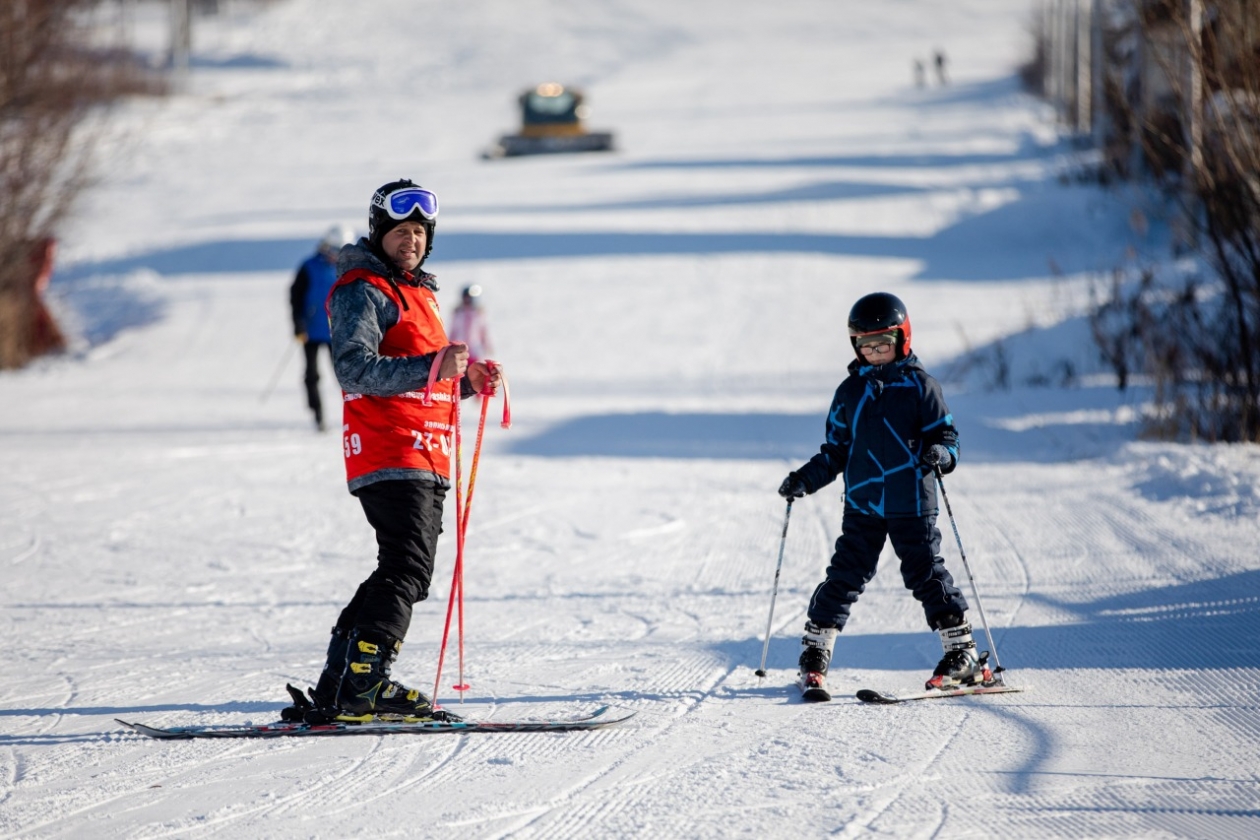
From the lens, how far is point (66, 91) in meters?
19.9

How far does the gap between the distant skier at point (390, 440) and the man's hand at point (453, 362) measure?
14cm

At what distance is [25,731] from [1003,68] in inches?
2408

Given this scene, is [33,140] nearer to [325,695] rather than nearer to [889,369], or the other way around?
[325,695]

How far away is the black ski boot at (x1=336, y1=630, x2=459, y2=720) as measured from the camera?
189 inches

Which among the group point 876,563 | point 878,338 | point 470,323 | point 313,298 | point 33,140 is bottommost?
point 876,563

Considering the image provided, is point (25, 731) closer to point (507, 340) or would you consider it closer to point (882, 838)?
point (882, 838)

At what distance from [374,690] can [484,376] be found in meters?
1.24

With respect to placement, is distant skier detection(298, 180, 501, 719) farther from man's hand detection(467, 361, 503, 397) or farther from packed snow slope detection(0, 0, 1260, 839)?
packed snow slope detection(0, 0, 1260, 839)

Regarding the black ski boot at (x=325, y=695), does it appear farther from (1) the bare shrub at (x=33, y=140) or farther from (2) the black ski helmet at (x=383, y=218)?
(1) the bare shrub at (x=33, y=140)

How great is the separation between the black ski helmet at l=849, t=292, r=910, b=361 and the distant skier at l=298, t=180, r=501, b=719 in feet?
4.79

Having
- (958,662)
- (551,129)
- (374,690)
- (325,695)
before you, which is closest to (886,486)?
(958,662)

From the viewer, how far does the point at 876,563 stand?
5227 mm

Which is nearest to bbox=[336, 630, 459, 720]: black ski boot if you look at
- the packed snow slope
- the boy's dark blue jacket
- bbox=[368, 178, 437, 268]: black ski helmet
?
the packed snow slope

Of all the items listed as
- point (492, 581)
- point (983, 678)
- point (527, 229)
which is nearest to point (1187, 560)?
point (983, 678)
